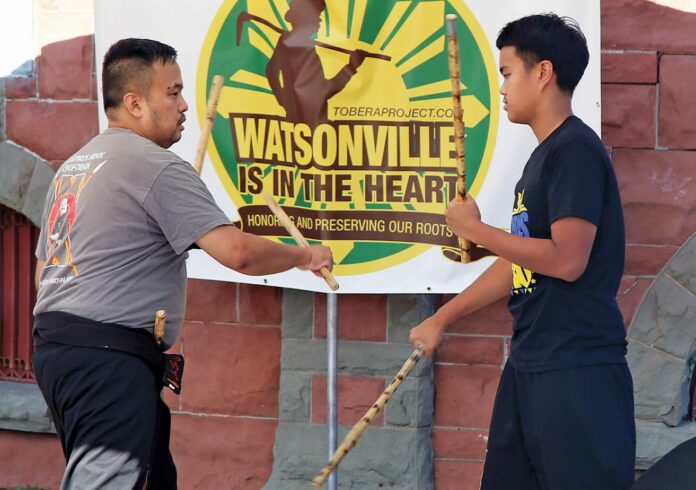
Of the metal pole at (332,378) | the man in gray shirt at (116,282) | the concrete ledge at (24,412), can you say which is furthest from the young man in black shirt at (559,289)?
the concrete ledge at (24,412)

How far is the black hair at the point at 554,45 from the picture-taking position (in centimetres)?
340

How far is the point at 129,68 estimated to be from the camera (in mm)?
3639

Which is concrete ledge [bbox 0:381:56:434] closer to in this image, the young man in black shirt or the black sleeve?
the young man in black shirt

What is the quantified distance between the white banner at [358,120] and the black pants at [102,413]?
1.34m

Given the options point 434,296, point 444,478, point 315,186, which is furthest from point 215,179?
point 444,478

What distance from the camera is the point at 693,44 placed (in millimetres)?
4625

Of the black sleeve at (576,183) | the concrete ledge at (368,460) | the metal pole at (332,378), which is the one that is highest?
the black sleeve at (576,183)

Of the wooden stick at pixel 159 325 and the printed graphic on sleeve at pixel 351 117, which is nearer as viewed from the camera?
the wooden stick at pixel 159 325

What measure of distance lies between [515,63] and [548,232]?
0.48m

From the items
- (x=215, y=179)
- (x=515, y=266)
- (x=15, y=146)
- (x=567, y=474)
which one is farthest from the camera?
(x=15, y=146)

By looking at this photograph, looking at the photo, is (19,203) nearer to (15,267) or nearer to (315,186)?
(15,267)

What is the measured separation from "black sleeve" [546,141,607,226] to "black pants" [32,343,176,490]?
1.25m

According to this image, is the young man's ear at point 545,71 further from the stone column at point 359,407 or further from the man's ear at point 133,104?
the stone column at point 359,407

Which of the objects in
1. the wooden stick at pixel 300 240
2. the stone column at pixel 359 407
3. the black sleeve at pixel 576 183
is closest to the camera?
the black sleeve at pixel 576 183
